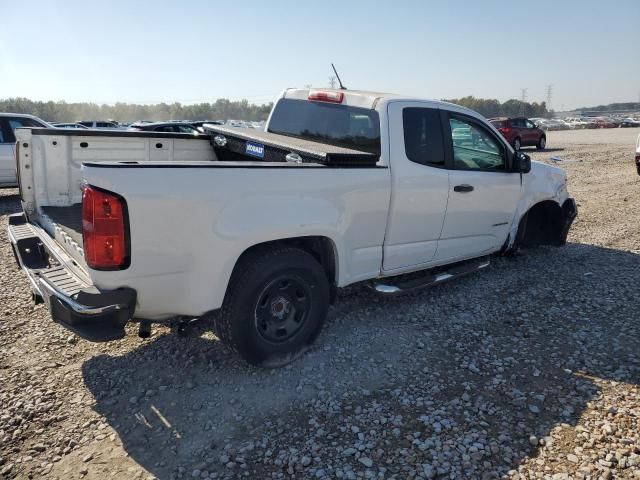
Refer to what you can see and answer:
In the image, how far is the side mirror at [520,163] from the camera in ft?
16.6

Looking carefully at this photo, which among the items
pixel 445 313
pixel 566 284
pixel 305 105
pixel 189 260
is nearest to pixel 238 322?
pixel 189 260

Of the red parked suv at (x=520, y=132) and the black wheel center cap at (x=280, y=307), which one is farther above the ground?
the red parked suv at (x=520, y=132)

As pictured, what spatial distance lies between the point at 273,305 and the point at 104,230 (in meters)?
1.30

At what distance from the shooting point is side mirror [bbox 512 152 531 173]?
505 centimetres

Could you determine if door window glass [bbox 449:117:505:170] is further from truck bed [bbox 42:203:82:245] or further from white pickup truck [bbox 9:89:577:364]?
truck bed [bbox 42:203:82:245]

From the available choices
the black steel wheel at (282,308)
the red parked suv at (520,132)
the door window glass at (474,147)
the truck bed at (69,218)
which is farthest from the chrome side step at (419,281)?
the red parked suv at (520,132)

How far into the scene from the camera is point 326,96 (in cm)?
457

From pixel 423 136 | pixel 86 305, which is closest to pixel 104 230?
pixel 86 305

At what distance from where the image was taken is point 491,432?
287 centimetres

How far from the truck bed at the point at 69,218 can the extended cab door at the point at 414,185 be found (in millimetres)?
2358

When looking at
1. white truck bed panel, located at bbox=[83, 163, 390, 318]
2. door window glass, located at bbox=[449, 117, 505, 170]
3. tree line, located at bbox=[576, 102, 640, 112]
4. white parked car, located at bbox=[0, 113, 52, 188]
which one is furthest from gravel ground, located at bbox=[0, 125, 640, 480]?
tree line, located at bbox=[576, 102, 640, 112]

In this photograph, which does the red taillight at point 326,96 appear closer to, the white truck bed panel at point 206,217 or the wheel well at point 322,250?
the white truck bed panel at point 206,217

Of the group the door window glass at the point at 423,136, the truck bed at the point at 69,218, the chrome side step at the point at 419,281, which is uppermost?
the door window glass at the point at 423,136

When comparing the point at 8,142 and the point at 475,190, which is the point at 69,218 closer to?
the point at 475,190
